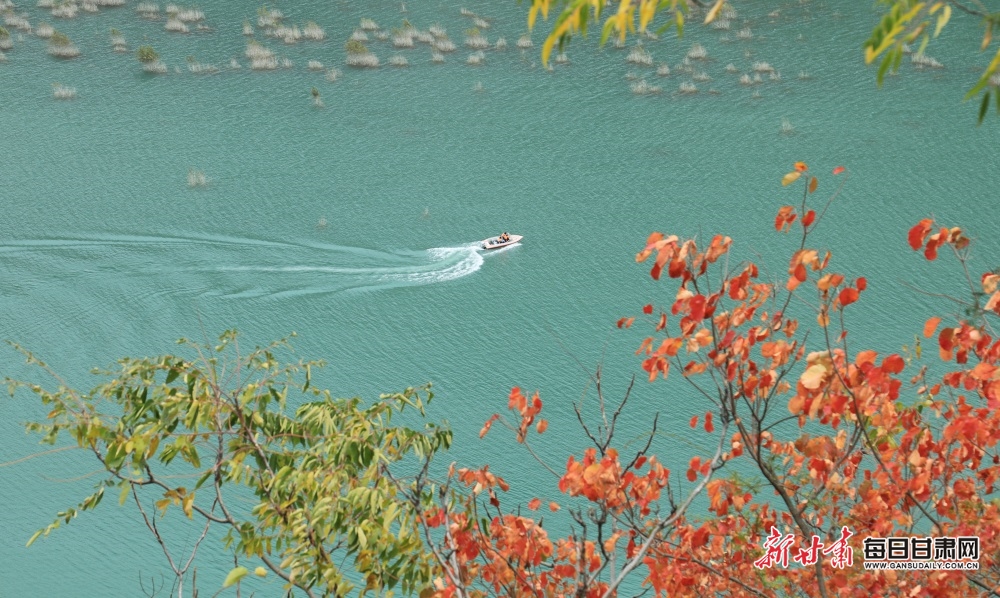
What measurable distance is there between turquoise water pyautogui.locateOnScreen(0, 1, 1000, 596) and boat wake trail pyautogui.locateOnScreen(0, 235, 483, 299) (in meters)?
0.03

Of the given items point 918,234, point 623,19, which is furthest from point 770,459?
point 623,19

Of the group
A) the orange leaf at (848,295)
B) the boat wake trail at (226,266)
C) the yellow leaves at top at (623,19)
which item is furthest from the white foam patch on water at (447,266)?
the yellow leaves at top at (623,19)

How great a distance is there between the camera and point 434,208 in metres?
12.4

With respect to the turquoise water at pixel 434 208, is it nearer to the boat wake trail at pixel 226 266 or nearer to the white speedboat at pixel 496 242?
the boat wake trail at pixel 226 266

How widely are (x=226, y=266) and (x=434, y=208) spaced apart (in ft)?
7.55

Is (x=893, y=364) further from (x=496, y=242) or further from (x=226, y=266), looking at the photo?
(x=226, y=266)

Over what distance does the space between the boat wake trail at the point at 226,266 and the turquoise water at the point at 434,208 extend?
32 mm

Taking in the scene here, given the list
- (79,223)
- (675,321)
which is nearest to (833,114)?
(675,321)

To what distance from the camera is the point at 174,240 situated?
12.1 m

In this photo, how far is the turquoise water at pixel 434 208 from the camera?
948cm

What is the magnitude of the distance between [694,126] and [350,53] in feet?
17.8

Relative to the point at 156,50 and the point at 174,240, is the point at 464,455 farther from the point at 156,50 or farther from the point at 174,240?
the point at 156,50

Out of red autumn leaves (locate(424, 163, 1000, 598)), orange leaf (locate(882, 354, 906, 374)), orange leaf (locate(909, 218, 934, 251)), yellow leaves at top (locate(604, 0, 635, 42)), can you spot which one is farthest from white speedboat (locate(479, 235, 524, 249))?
yellow leaves at top (locate(604, 0, 635, 42))

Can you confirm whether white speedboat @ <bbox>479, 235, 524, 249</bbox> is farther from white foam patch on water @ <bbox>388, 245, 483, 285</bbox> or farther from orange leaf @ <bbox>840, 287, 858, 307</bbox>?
orange leaf @ <bbox>840, 287, 858, 307</bbox>
